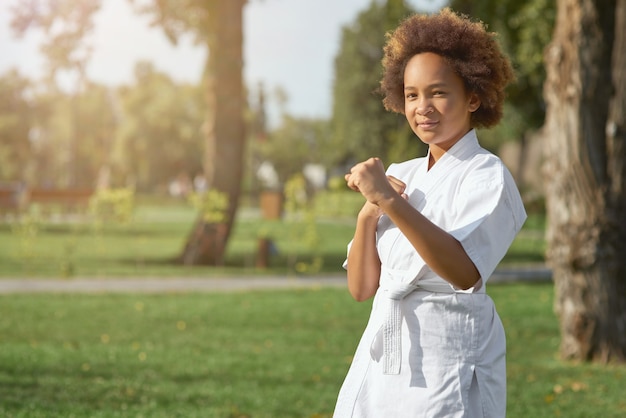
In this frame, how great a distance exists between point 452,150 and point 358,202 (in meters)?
41.5

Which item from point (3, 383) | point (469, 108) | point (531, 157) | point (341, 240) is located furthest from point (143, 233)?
point (531, 157)

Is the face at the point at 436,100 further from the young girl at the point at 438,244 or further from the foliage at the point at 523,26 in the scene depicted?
the foliage at the point at 523,26

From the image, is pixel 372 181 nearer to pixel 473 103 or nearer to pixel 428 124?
pixel 428 124

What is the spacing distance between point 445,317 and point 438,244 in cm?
26

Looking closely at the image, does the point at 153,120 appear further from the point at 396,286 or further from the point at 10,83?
the point at 396,286

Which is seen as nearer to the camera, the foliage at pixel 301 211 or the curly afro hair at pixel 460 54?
the curly afro hair at pixel 460 54

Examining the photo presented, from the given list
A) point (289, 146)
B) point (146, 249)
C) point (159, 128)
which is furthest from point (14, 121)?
point (146, 249)

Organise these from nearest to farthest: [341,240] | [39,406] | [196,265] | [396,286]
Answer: [396,286] → [39,406] → [196,265] → [341,240]

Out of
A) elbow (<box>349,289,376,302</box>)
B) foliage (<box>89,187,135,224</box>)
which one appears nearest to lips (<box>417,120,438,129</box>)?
elbow (<box>349,289,376,302</box>)

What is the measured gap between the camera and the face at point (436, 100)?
8.70 ft

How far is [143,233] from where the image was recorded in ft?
101

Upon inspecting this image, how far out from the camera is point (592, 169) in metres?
8.46

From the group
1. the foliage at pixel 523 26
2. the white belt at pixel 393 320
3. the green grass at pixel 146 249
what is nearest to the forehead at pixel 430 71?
the white belt at pixel 393 320

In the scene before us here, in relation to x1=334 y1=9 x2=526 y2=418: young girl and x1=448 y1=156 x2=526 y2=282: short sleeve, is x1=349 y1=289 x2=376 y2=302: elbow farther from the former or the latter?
x1=448 y1=156 x2=526 y2=282: short sleeve
